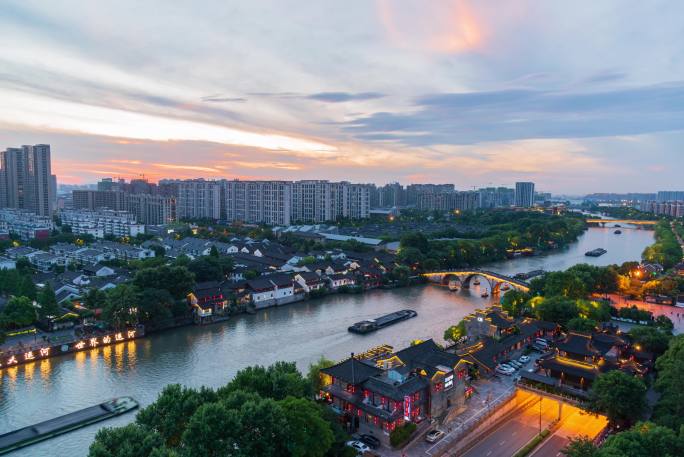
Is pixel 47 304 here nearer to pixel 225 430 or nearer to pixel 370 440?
pixel 225 430

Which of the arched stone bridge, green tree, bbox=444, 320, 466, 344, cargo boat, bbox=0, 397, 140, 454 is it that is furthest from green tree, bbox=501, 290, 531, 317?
cargo boat, bbox=0, 397, 140, 454

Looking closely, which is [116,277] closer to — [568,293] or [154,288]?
[154,288]

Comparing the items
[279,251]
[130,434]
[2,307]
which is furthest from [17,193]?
[130,434]

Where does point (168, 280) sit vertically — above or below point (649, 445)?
above

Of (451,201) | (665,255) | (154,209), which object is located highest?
(451,201)

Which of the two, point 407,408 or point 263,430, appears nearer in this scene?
point 263,430

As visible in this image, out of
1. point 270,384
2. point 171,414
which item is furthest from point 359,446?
point 171,414
